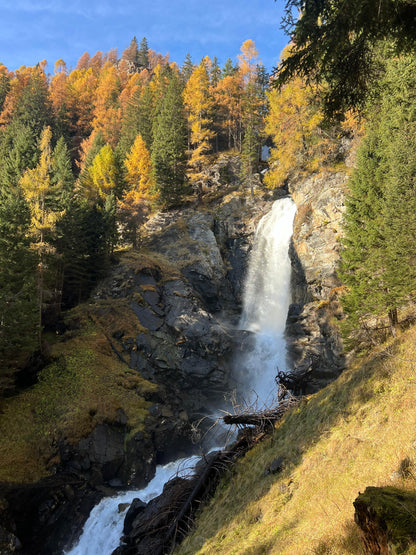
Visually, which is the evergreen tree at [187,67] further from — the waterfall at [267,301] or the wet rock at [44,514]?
the wet rock at [44,514]

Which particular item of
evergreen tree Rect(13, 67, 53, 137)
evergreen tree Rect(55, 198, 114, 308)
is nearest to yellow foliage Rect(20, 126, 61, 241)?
evergreen tree Rect(55, 198, 114, 308)

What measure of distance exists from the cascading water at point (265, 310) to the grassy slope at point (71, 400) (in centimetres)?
393

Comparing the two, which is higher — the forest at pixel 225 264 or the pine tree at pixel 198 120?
the pine tree at pixel 198 120

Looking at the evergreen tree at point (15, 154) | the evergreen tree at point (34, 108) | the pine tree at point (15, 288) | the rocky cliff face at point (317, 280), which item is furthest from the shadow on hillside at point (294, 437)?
the evergreen tree at point (34, 108)

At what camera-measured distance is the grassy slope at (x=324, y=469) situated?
476 centimetres

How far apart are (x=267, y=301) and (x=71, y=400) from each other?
798 inches

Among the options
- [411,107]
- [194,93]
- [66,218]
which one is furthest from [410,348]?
[194,93]

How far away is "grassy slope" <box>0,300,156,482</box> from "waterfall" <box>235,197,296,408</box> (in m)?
9.23

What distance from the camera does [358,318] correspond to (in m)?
17.2

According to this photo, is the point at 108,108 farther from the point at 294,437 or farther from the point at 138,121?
the point at 294,437

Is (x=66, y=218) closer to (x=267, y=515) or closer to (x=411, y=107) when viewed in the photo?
(x=411, y=107)

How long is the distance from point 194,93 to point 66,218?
32.9 metres

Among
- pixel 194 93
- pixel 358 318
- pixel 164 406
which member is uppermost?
pixel 194 93

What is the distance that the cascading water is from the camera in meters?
25.4
